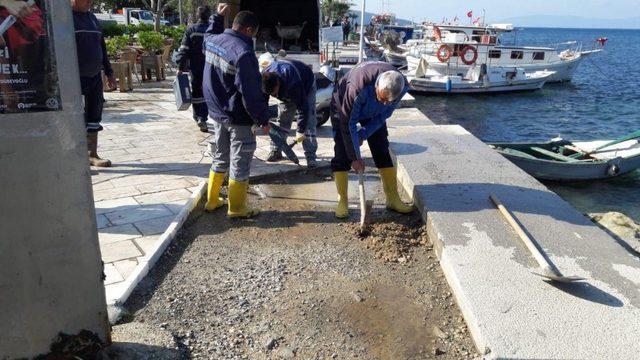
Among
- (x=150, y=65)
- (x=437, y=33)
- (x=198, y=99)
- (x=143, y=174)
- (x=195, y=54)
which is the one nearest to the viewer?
(x=143, y=174)

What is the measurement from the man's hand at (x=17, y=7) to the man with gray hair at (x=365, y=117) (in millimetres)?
2619

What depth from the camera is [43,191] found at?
223 centimetres

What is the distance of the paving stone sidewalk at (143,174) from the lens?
13.1 ft

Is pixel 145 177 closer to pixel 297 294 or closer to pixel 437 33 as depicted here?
pixel 297 294

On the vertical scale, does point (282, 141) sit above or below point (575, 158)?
above

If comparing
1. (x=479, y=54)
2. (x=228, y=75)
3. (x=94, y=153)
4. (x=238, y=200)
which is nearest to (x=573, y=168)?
(x=238, y=200)

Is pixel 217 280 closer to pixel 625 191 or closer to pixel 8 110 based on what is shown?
pixel 8 110

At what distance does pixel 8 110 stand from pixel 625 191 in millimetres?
10834

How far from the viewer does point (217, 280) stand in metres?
3.68

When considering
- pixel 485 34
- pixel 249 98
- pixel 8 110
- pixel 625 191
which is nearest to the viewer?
pixel 8 110

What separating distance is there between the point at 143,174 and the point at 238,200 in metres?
1.79

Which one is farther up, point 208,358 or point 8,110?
point 8,110

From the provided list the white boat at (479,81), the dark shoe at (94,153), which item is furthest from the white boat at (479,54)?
the dark shoe at (94,153)

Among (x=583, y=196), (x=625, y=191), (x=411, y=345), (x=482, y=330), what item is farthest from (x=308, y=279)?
(x=625, y=191)
